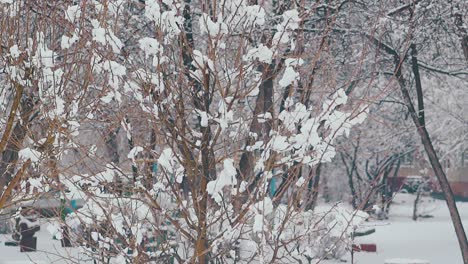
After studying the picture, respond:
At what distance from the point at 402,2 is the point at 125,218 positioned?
6.84 metres

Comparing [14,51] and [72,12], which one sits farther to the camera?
[14,51]

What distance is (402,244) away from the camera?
70.6 feet

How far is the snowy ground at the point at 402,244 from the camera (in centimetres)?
1716

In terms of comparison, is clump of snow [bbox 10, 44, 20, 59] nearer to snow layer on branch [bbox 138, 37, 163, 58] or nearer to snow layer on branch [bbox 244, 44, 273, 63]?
snow layer on branch [bbox 138, 37, 163, 58]

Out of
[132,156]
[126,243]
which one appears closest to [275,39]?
[132,156]

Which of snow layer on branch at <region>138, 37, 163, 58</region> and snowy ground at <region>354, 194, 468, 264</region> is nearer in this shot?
snow layer on branch at <region>138, 37, 163, 58</region>

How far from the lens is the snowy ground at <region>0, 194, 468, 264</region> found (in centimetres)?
1716

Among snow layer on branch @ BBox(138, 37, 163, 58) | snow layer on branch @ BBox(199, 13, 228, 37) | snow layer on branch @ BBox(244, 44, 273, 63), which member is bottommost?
snow layer on branch @ BBox(244, 44, 273, 63)

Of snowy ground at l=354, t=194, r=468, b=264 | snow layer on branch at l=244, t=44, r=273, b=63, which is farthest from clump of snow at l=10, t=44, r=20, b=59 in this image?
snowy ground at l=354, t=194, r=468, b=264

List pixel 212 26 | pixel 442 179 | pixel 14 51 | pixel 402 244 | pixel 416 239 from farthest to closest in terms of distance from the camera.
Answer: pixel 416 239 < pixel 402 244 < pixel 442 179 < pixel 14 51 < pixel 212 26

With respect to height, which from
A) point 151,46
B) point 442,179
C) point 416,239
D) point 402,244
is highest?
point 151,46

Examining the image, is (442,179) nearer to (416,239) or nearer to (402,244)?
(402,244)

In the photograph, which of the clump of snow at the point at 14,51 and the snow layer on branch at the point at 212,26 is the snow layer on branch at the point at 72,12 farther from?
the snow layer on branch at the point at 212,26

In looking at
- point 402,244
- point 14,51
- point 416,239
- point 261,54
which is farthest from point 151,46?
point 416,239
